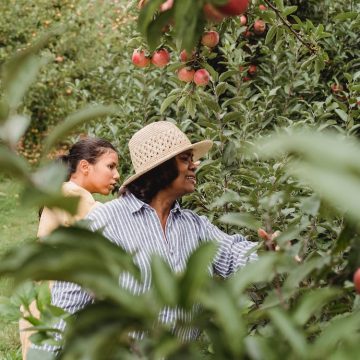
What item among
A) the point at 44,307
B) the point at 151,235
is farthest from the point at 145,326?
the point at 151,235

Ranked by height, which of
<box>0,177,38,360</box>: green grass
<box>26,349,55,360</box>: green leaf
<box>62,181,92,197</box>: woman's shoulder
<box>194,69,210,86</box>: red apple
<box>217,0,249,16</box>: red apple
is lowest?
<box>0,177,38,360</box>: green grass

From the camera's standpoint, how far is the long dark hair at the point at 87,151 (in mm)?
3457

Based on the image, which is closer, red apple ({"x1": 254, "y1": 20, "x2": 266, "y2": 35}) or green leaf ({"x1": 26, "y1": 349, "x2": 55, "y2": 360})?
green leaf ({"x1": 26, "y1": 349, "x2": 55, "y2": 360})

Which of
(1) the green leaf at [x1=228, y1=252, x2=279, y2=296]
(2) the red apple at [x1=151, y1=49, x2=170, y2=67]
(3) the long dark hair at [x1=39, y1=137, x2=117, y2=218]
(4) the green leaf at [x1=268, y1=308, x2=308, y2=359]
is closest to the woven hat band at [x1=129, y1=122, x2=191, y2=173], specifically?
(2) the red apple at [x1=151, y1=49, x2=170, y2=67]

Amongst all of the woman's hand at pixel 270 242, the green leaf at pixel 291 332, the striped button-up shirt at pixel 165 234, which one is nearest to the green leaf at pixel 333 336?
the green leaf at pixel 291 332

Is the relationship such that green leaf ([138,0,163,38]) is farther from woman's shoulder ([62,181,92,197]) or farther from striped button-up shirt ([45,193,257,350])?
woman's shoulder ([62,181,92,197])

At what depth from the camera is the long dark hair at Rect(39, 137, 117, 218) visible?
136 inches

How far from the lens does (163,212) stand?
2.38 m

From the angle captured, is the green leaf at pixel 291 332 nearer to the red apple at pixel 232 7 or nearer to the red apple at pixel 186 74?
the red apple at pixel 232 7

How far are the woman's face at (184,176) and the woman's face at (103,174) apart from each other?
104 cm

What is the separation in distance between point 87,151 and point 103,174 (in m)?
0.14

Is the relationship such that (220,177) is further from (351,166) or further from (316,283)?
(351,166)

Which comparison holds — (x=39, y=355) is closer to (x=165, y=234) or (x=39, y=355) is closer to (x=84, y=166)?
(x=165, y=234)

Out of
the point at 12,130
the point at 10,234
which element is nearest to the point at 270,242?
the point at 12,130
